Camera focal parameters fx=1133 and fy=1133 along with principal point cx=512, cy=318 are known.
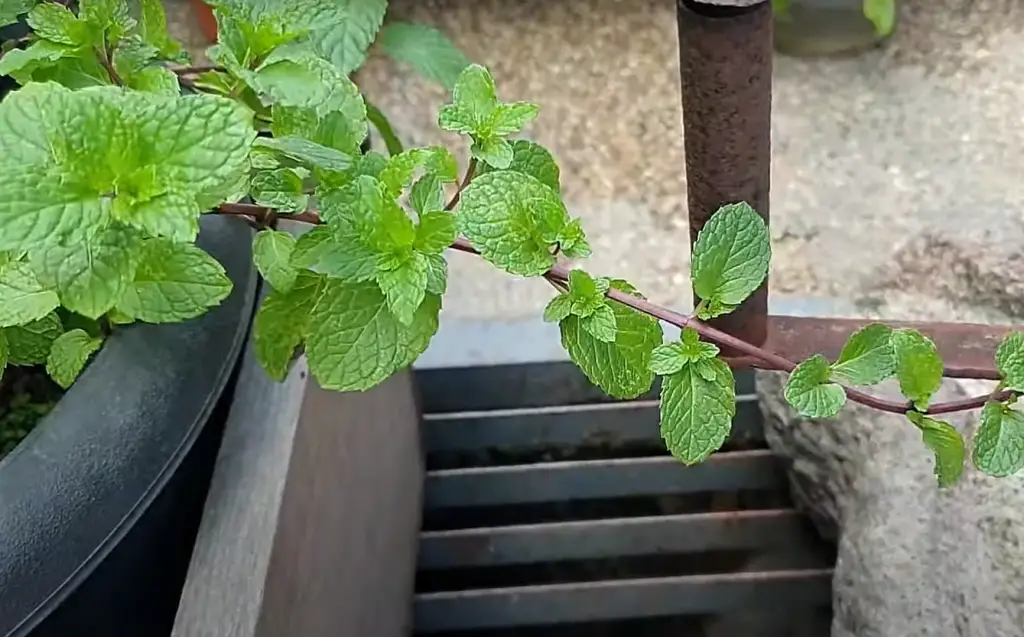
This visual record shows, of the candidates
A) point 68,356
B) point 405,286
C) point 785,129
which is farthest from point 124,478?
point 785,129

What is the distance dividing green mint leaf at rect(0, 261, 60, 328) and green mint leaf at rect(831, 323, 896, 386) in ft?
0.98

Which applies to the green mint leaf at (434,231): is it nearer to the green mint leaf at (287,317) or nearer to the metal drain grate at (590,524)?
the green mint leaf at (287,317)

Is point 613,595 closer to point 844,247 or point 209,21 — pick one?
point 844,247

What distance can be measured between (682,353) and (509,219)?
0.26 ft

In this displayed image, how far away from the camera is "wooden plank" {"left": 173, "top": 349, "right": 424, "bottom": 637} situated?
0.49 meters

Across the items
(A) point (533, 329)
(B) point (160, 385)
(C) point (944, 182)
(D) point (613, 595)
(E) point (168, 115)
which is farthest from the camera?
(C) point (944, 182)

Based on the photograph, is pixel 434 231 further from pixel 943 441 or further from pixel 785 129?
pixel 785 129

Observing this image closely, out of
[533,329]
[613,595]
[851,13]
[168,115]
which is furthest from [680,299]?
[168,115]

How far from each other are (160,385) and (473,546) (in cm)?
39

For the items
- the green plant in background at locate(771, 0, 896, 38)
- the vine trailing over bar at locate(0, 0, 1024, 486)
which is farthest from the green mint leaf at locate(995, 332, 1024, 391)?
the green plant in background at locate(771, 0, 896, 38)

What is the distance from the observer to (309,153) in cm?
40

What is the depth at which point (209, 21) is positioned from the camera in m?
1.24

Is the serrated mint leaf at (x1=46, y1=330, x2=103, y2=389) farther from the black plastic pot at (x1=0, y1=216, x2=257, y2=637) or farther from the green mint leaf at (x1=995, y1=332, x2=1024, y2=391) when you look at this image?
the green mint leaf at (x1=995, y1=332, x2=1024, y2=391)

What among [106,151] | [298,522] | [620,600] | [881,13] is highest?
[106,151]
